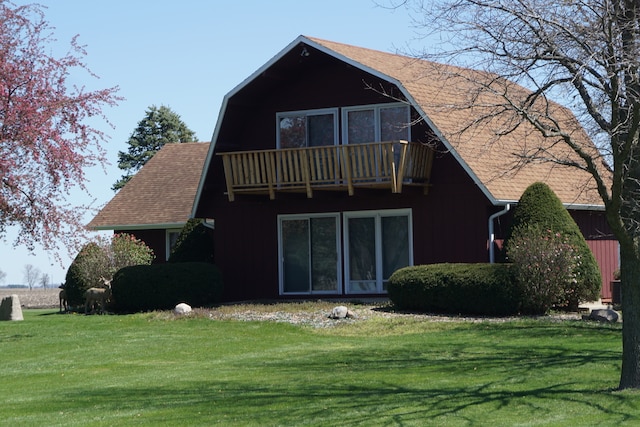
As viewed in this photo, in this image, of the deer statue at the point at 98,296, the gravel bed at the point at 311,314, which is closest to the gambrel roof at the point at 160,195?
the deer statue at the point at 98,296

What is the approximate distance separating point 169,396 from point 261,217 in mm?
15221

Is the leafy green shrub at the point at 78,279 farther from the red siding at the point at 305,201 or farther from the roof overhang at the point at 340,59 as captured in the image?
the red siding at the point at 305,201

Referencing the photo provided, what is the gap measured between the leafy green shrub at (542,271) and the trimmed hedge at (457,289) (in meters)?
0.25

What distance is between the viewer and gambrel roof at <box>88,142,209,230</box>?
32469 millimetres

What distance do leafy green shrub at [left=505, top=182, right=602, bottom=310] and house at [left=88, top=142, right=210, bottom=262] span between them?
39.2ft

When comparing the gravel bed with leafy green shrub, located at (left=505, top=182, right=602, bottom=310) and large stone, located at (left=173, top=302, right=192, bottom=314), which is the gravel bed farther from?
leafy green shrub, located at (left=505, top=182, right=602, bottom=310)

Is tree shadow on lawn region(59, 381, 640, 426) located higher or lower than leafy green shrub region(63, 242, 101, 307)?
lower

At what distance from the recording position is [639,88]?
11.4 m

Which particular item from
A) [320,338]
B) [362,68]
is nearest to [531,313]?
[320,338]

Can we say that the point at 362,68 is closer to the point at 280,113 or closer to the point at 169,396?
the point at 280,113

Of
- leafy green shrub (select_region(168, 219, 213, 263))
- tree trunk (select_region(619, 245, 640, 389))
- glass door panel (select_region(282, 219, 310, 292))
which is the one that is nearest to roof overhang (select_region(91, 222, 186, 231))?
leafy green shrub (select_region(168, 219, 213, 263))

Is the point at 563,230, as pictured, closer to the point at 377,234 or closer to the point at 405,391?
the point at 377,234

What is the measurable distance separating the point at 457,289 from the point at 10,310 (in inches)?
495

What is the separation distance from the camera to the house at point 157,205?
32469mm
